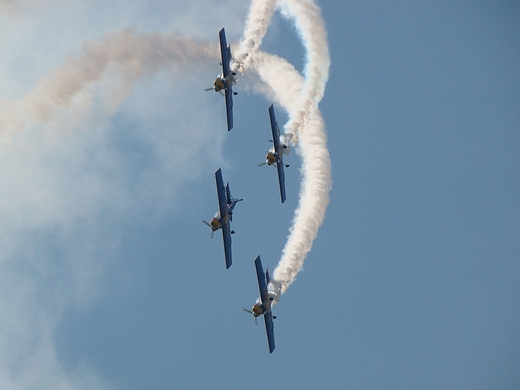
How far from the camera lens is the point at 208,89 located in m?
Result: 90.2

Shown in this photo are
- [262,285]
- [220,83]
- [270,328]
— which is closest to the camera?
[262,285]

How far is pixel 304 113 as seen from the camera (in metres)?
90.9

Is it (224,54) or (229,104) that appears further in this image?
(229,104)

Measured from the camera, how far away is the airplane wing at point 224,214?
91750 millimetres

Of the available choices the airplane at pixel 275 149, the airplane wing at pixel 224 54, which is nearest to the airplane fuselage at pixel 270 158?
the airplane at pixel 275 149

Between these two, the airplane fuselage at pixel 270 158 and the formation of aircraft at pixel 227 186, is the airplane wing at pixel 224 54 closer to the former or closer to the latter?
the formation of aircraft at pixel 227 186

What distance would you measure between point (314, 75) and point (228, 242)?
52.7 feet

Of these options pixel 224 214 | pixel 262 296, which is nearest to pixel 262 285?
pixel 262 296

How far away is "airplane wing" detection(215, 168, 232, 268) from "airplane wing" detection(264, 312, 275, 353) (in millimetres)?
6885

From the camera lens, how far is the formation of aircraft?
3519 inches

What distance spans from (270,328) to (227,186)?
479 inches

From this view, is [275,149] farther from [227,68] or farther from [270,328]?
[270,328]

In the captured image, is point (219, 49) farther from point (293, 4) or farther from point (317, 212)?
point (317, 212)

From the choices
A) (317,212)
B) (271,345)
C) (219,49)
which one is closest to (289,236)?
(317,212)
